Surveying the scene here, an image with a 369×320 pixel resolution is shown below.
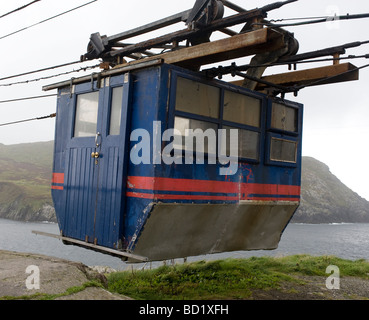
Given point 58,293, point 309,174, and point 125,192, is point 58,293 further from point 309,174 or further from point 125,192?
point 309,174

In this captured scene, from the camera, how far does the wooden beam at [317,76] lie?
7156 millimetres

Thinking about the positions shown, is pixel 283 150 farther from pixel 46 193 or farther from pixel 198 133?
pixel 46 193

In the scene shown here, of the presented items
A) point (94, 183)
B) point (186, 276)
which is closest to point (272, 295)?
point (186, 276)

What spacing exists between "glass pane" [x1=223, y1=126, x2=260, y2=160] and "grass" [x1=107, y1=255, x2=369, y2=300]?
347 cm

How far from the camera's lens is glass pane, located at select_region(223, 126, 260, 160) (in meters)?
6.96

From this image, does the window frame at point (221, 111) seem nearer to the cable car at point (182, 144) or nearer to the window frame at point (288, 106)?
the cable car at point (182, 144)

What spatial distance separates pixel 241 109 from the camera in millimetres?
7039

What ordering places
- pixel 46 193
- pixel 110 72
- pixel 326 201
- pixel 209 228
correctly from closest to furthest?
pixel 110 72 < pixel 209 228 < pixel 46 193 < pixel 326 201

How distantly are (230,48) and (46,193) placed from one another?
14107 centimetres

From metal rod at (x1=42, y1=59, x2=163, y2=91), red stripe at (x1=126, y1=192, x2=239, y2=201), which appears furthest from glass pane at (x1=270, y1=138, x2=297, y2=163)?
metal rod at (x1=42, y1=59, x2=163, y2=91)

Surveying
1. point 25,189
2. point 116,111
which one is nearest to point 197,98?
point 116,111

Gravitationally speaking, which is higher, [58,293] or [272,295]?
[58,293]

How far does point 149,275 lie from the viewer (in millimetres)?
12133

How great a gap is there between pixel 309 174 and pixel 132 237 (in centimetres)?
18807
